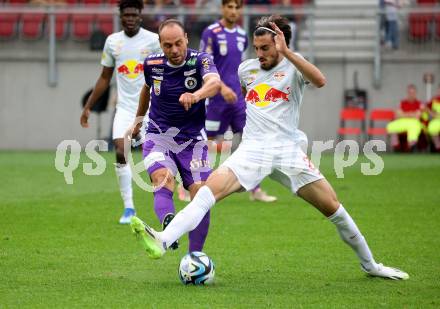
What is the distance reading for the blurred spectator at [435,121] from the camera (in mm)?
23547

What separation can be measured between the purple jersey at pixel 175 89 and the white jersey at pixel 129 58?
11.0 feet

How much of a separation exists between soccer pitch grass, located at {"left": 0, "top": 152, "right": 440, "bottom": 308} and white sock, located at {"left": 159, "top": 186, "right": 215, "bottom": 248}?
0.47 meters

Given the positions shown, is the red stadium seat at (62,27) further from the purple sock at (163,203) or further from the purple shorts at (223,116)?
the purple sock at (163,203)

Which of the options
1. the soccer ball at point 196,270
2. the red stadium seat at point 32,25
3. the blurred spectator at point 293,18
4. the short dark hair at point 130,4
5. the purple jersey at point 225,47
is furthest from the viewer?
the red stadium seat at point 32,25

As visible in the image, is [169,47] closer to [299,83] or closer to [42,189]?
[299,83]

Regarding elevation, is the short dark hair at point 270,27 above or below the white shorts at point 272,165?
above

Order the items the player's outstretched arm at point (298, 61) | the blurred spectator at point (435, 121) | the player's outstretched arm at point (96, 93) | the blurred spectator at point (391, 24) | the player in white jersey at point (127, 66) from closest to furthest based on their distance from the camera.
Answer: the player's outstretched arm at point (298, 61)
the player's outstretched arm at point (96, 93)
the player in white jersey at point (127, 66)
the blurred spectator at point (435, 121)
the blurred spectator at point (391, 24)

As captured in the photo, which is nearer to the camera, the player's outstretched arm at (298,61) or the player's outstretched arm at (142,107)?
the player's outstretched arm at (298,61)

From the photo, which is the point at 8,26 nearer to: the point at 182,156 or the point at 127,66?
the point at 127,66

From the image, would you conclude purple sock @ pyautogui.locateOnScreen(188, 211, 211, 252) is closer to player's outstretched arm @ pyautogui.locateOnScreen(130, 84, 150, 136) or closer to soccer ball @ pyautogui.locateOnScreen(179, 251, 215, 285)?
soccer ball @ pyautogui.locateOnScreen(179, 251, 215, 285)

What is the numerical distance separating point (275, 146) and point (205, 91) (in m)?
0.75

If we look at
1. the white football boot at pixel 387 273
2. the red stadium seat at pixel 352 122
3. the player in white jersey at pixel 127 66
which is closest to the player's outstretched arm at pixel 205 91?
the white football boot at pixel 387 273

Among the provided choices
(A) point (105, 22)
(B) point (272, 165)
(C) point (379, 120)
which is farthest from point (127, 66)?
(A) point (105, 22)

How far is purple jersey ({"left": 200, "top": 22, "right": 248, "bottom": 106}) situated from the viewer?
48.3 feet
